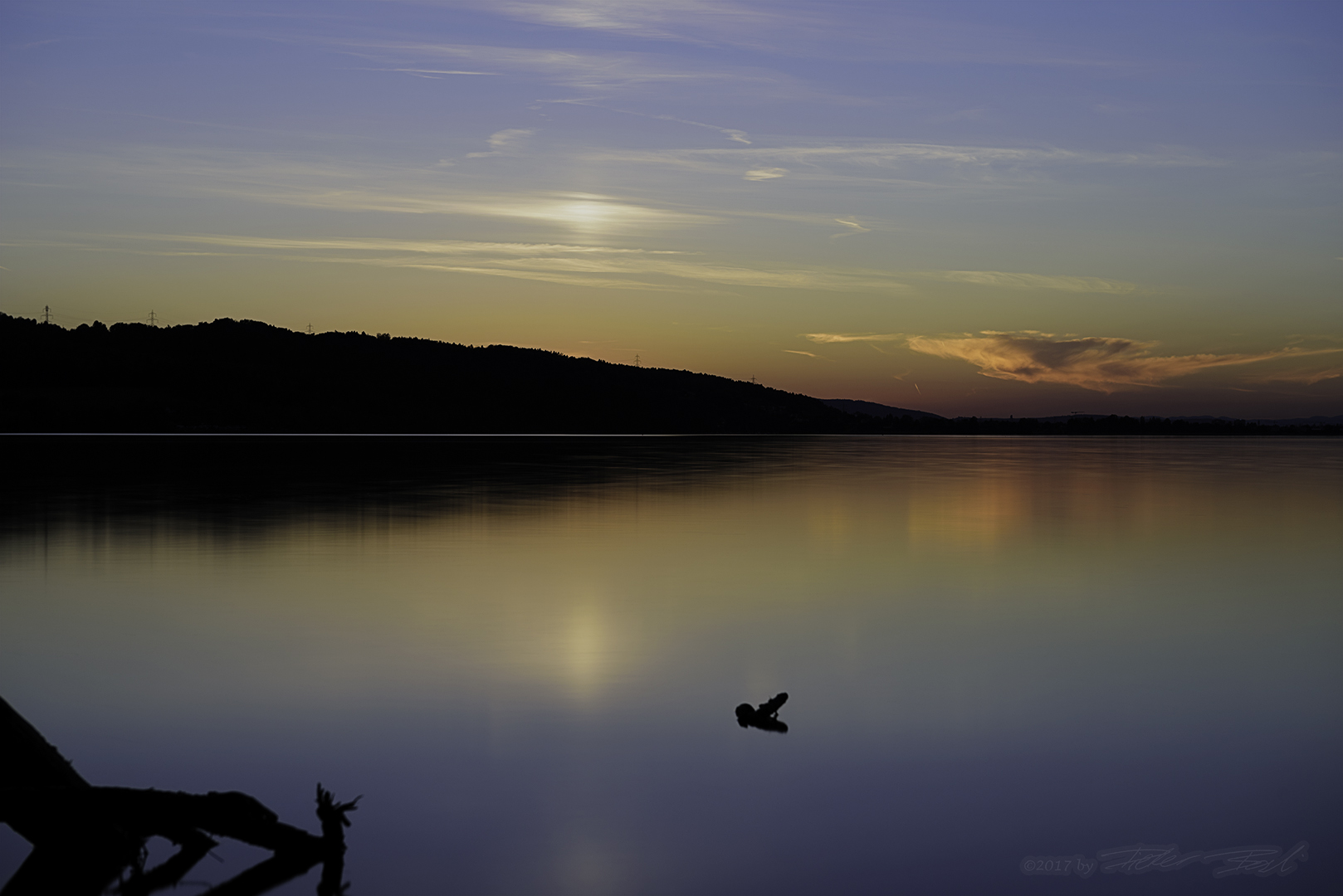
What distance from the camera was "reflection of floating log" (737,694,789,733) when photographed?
8.44 metres

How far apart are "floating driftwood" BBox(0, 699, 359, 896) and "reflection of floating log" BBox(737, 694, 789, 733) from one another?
3544mm

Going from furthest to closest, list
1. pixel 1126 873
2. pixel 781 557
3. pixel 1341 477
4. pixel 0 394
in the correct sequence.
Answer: pixel 0 394
pixel 1341 477
pixel 781 557
pixel 1126 873

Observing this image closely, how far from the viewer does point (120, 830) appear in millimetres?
5668

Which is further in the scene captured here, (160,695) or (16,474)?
(16,474)

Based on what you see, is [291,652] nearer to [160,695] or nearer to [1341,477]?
[160,695]

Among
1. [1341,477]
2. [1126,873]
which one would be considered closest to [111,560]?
[1126,873]

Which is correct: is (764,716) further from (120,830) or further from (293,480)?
(293,480)

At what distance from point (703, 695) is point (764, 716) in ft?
3.84

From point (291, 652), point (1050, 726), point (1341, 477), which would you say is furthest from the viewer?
point (1341, 477)

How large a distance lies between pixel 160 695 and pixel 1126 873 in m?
7.85

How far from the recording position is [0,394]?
123812 mm

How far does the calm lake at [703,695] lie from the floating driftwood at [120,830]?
0.17 m
